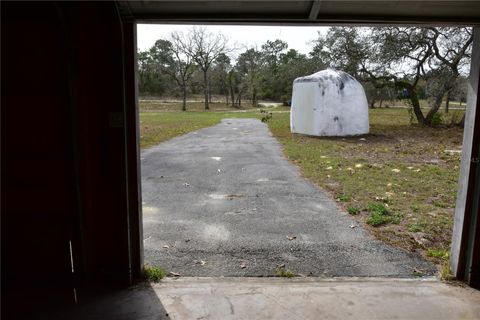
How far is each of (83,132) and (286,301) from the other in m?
2.64

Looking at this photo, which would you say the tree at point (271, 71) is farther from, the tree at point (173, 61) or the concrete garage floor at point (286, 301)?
the concrete garage floor at point (286, 301)

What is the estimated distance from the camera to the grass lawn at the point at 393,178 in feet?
19.6

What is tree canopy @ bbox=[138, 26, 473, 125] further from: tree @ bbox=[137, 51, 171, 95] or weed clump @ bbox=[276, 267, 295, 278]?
weed clump @ bbox=[276, 267, 295, 278]

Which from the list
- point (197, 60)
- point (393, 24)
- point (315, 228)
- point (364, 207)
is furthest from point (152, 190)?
point (197, 60)

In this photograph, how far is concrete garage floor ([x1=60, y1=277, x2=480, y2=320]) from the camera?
3.53 metres

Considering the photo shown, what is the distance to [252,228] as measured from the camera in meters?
6.12

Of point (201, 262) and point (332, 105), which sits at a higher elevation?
point (332, 105)

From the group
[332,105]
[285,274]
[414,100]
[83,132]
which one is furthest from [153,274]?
[414,100]

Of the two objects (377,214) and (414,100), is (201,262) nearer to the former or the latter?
(377,214)

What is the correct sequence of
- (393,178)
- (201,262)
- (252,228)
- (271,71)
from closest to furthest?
(201,262) → (252,228) → (393,178) → (271,71)

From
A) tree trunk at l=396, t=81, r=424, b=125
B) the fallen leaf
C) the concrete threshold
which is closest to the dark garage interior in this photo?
the concrete threshold

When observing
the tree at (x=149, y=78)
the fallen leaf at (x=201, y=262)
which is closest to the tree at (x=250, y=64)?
the tree at (x=149, y=78)

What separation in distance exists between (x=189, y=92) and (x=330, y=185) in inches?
2052

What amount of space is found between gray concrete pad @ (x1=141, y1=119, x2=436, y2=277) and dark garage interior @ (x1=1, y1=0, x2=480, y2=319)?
3.46 feet
